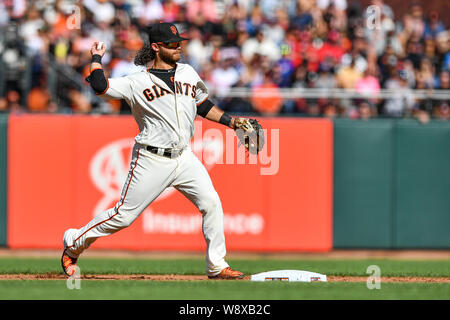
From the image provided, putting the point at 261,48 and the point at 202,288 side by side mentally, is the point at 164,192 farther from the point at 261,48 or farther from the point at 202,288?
the point at 202,288

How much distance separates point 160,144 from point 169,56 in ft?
2.56

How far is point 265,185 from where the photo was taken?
11.5 m

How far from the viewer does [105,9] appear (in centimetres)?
1412

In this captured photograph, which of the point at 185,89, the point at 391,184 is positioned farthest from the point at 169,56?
the point at 391,184

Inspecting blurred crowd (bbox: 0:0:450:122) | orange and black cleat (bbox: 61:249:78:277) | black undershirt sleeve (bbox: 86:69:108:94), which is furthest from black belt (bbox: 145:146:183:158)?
blurred crowd (bbox: 0:0:450:122)

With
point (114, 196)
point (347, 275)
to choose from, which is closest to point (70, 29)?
point (114, 196)

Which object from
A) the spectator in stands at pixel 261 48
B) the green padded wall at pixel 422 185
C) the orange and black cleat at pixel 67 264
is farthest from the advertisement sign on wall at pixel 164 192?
the orange and black cleat at pixel 67 264

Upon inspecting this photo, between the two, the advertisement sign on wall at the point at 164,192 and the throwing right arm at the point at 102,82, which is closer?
the throwing right arm at the point at 102,82

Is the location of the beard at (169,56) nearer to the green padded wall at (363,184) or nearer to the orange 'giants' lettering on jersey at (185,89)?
the orange 'giants' lettering on jersey at (185,89)

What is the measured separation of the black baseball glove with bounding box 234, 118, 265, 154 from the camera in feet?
24.0

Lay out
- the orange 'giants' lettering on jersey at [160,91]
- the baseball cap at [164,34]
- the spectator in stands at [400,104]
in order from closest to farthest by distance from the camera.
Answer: the orange 'giants' lettering on jersey at [160,91]
the baseball cap at [164,34]
the spectator in stands at [400,104]

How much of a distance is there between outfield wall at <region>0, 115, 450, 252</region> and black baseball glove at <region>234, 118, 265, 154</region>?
12.3 feet

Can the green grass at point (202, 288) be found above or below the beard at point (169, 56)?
below

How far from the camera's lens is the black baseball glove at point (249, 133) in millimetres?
7312
